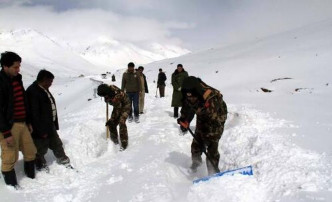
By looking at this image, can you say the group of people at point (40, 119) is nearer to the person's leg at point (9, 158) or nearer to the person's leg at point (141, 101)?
the person's leg at point (9, 158)

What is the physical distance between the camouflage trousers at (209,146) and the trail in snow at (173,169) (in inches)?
19.5

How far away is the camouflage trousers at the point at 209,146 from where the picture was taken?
21.0ft

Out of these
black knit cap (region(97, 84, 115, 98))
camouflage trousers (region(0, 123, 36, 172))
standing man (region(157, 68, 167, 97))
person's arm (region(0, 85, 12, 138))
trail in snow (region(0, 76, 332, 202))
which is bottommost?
trail in snow (region(0, 76, 332, 202))

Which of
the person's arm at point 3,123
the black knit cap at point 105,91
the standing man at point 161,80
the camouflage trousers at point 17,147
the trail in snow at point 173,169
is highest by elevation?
the standing man at point 161,80

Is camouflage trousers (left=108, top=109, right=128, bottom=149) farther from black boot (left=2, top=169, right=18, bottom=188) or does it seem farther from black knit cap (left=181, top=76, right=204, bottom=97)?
black knit cap (left=181, top=76, right=204, bottom=97)

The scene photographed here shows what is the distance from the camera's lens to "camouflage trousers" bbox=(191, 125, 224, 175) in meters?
6.41

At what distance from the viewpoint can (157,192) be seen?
6.02 m

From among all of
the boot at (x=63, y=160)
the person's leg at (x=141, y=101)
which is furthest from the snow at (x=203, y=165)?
the person's leg at (x=141, y=101)

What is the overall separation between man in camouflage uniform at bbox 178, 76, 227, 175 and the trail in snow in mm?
660

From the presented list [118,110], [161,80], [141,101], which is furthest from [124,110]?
[161,80]

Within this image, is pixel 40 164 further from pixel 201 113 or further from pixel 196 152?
pixel 201 113

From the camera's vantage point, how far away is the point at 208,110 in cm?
596

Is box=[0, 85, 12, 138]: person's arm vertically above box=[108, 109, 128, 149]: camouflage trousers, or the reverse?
box=[0, 85, 12, 138]: person's arm

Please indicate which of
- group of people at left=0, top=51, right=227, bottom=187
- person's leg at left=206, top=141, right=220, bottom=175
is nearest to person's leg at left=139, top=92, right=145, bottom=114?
group of people at left=0, top=51, right=227, bottom=187
